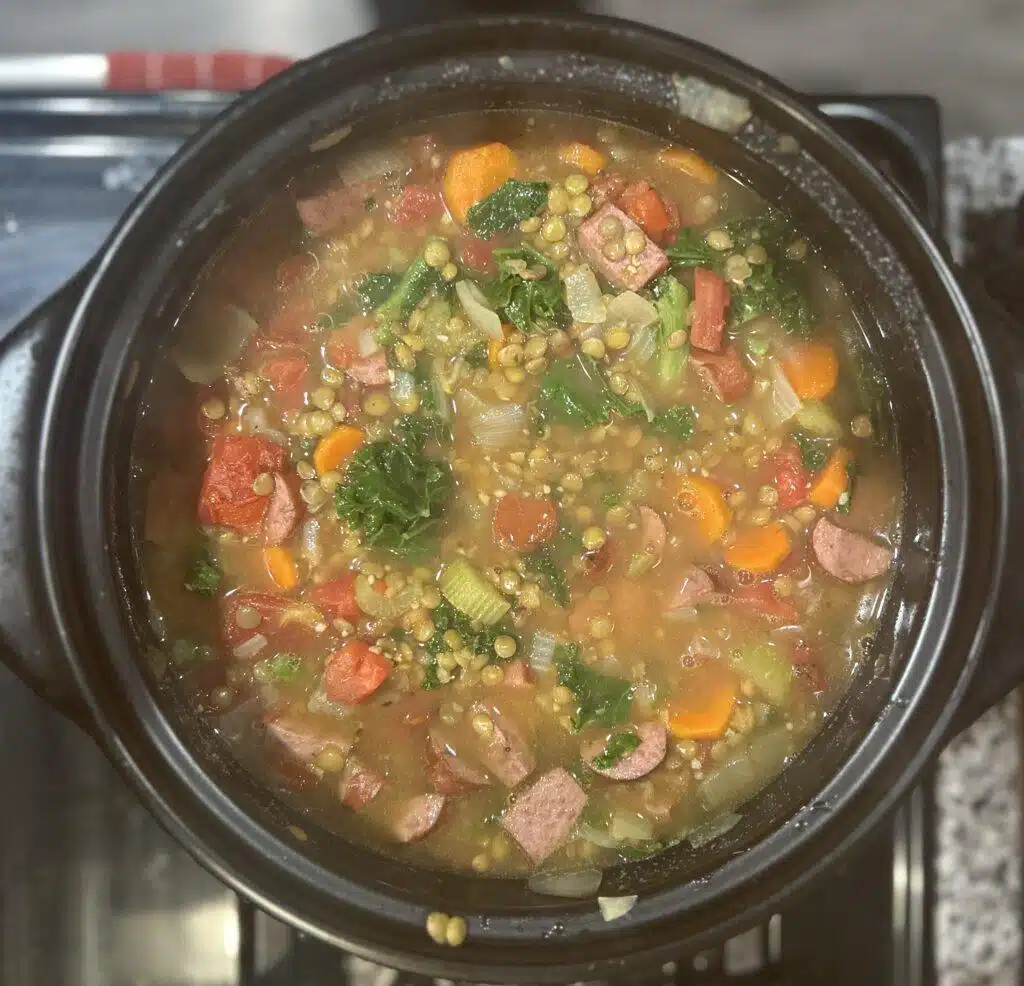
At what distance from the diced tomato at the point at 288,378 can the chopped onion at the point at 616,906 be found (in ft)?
4.32

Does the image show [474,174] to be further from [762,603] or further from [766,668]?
[766,668]

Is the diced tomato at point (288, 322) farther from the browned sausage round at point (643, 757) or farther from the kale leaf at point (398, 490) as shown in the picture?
the browned sausage round at point (643, 757)

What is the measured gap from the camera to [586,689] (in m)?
2.40

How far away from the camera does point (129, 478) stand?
7.30ft

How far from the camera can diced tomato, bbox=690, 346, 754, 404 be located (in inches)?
92.6

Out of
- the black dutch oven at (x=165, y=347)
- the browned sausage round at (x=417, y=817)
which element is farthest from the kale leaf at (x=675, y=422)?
the browned sausage round at (x=417, y=817)

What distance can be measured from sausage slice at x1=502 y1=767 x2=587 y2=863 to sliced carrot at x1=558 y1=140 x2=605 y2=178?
1.42m

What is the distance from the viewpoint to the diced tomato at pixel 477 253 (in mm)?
2342

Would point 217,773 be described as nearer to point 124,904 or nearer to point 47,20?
point 124,904

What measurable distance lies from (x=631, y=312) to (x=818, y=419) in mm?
515

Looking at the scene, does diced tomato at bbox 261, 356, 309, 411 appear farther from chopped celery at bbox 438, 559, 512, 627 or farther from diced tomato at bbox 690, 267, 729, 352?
diced tomato at bbox 690, 267, 729, 352

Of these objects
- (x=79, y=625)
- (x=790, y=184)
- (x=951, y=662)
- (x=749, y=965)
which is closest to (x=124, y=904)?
(x=79, y=625)

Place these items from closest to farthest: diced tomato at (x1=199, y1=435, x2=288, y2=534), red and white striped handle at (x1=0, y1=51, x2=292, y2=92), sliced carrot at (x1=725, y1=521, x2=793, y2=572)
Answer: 1. diced tomato at (x1=199, y1=435, x2=288, y2=534)
2. sliced carrot at (x1=725, y1=521, x2=793, y2=572)
3. red and white striped handle at (x1=0, y1=51, x2=292, y2=92)

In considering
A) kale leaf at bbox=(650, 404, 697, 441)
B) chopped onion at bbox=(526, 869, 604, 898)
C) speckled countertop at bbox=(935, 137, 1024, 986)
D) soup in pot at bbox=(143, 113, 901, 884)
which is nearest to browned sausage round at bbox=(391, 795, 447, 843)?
soup in pot at bbox=(143, 113, 901, 884)
